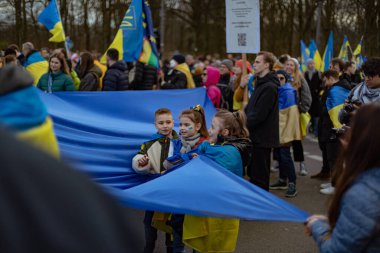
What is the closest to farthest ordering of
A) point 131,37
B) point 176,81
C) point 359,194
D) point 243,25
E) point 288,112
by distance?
1. point 359,194
2. point 243,25
3. point 288,112
4. point 131,37
5. point 176,81

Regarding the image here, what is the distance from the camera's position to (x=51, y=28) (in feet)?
36.3

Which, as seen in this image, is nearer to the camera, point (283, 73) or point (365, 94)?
point (365, 94)

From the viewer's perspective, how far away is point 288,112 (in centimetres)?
813

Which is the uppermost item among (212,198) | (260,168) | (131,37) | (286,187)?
(131,37)

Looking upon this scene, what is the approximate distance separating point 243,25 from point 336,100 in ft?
4.92

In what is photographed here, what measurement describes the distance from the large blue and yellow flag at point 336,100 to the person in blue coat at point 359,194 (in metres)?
4.97

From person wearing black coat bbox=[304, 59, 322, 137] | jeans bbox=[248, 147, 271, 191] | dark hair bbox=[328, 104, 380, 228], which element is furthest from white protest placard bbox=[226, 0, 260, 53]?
person wearing black coat bbox=[304, 59, 322, 137]

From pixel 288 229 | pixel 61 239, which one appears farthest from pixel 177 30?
pixel 61 239

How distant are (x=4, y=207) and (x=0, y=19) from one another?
18.8 metres

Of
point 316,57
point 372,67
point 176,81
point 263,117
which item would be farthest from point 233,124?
point 316,57

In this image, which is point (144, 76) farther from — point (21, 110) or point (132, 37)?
point (21, 110)

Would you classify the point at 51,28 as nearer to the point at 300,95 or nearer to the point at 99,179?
the point at 300,95

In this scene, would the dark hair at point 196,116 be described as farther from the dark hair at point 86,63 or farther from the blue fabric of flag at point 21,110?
the dark hair at point 86,63

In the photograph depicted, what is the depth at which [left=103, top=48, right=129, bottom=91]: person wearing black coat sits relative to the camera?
9273mm
